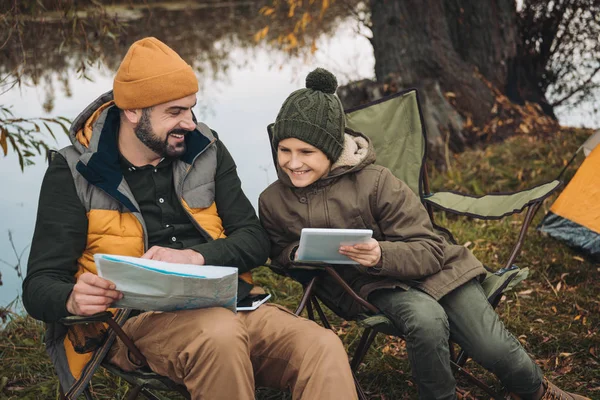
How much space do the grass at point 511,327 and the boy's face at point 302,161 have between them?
0.88 m

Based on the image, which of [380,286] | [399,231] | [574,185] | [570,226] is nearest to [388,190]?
[399,231]

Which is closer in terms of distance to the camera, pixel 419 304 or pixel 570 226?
pixel 419 304

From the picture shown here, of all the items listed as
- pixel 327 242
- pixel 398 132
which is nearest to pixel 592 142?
pixel 398 132

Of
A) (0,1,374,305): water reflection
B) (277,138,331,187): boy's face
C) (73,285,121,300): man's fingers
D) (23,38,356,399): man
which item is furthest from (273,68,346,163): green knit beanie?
(0,1,374,305): water reflection

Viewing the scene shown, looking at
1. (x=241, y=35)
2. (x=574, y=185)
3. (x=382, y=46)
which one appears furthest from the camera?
(x=241, y=35)

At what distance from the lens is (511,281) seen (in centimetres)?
261

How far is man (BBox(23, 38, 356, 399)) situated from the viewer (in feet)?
6.88

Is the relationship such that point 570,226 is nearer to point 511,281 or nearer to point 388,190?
point 511,281

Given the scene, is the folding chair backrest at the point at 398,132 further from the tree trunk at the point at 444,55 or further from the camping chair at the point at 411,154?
the tree trunk at the point at 444,55

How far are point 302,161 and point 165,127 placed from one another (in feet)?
1.44

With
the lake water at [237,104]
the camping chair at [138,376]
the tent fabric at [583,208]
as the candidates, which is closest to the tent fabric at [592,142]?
the tent fabric at [583,208]

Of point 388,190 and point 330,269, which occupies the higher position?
point 388,190

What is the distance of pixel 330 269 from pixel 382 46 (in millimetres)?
3340

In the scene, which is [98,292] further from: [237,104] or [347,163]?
[237,104]
